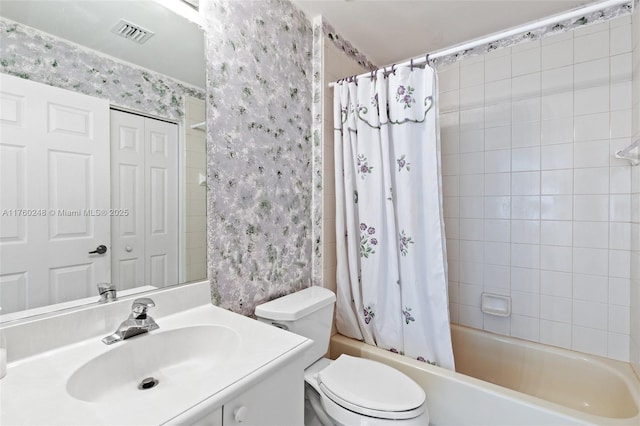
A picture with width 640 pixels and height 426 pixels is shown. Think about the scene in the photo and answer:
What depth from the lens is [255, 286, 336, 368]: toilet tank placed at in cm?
137

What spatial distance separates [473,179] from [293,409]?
179 centimetres

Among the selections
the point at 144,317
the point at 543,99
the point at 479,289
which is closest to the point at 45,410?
the point at 144,317

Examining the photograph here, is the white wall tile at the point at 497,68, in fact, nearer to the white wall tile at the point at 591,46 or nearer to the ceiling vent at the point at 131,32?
the white wall tile at the point at 591,46

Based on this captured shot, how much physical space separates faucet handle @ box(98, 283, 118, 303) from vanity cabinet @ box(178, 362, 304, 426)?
1.88ft

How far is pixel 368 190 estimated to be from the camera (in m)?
1.73

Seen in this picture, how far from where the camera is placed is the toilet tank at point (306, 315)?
1.37 m

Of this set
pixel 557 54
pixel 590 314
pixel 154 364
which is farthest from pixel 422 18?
pixel 154 364

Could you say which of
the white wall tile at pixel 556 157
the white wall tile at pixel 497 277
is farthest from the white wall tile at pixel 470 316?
the white wall tile at pixel 556 157

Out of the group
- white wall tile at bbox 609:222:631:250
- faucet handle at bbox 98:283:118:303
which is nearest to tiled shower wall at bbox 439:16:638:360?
white wall tile at bbox 609:222:631:250

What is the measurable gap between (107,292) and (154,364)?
28 cm

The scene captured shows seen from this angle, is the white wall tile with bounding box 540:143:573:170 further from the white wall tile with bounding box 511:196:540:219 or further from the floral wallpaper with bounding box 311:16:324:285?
the floral wallpaper with bounding box 311:16:324:285

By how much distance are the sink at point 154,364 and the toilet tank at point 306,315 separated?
35cm

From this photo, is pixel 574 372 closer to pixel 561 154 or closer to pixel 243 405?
pixel 561 154

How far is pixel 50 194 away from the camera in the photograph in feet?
2.90
